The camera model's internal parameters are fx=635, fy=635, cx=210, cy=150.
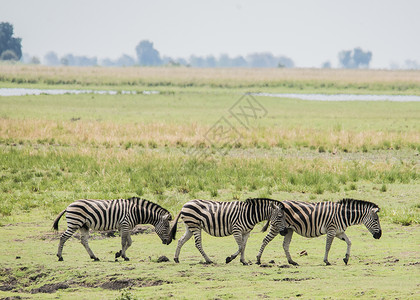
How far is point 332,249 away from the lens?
12.6 m

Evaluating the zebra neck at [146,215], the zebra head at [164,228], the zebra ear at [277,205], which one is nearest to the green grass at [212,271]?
the zebra head at [164,228]

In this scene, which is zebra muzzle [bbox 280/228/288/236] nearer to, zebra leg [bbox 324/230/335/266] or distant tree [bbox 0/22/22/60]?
zebra leg [bbox 324/230/335/266]

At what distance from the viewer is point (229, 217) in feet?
36.3

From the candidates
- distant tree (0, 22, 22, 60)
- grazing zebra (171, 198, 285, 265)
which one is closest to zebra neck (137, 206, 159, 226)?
grazing zebra (171, 198, 285, 265)

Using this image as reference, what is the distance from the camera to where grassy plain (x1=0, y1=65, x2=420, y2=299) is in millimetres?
10016

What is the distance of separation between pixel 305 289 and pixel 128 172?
13.2 metres

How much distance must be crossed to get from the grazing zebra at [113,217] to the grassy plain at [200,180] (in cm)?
49

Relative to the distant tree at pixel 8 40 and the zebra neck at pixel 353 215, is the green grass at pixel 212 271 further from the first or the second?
the distant tree at pixel 8 40

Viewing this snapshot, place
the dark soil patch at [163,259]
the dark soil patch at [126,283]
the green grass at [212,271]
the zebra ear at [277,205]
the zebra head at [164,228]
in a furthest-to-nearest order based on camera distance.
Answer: the zebra head at [164,228] < the dark soil patch at [163,259] < the zebra ear at [277,205] < the dark soil patch at [126,283] < the green grass at [212,271]

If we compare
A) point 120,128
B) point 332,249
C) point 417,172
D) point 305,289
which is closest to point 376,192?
point 417,172

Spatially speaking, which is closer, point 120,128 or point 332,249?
point 332,249

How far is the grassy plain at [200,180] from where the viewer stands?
394 inches

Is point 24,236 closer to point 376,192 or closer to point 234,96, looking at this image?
point 376,192


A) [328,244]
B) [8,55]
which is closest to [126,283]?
[328,244]
